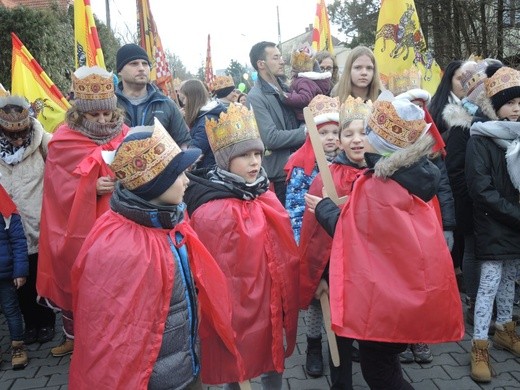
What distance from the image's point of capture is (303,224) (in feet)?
11.6

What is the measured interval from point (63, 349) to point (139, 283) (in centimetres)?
272

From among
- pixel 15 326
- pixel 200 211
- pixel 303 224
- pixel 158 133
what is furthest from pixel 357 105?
pixel 15 326

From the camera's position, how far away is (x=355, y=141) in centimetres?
343

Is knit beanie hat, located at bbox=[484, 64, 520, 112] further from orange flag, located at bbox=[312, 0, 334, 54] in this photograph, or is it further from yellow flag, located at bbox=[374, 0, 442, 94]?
orange flag, located at bbox=[312, 0, 334, 54]

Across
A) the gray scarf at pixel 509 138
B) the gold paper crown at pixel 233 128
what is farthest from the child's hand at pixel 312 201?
the gray scarf at pixel 509 138

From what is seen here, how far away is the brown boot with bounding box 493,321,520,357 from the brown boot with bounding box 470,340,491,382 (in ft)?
1.25

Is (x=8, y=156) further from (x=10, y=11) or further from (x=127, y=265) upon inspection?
Answer: (x=10, y=11)

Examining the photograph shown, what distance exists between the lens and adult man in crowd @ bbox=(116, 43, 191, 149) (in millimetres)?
4488

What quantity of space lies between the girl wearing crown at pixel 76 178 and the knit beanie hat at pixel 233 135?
98 cm

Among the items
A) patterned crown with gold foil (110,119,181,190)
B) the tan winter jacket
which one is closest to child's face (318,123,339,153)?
patterned crown with gold foil (110,119,181,190)

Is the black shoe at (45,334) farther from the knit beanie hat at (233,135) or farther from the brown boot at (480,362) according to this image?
the brown boot at (480,362)

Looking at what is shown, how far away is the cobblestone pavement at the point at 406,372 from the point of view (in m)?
3.75

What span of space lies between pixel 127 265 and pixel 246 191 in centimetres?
95

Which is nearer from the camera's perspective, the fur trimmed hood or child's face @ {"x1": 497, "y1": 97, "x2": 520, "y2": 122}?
the fur trimmed hood
